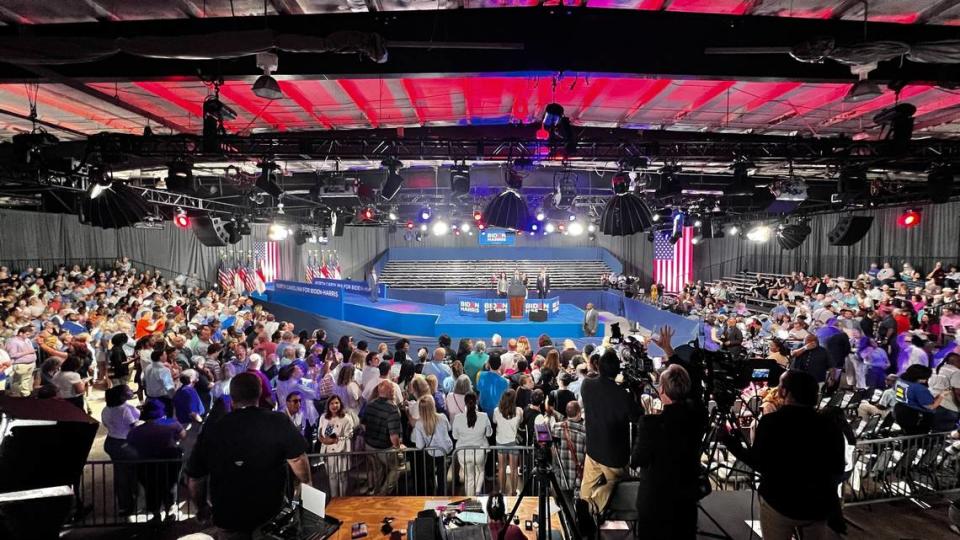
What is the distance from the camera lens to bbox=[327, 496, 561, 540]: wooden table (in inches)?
149

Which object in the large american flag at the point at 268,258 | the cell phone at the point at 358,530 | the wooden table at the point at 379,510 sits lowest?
the wooden table at the point at 379,510

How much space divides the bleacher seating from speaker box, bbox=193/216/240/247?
11077 mm

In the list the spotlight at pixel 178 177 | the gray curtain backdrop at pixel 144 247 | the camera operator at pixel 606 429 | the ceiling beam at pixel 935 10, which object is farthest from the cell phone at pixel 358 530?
the gray curtain backdrop at pixel 144 247

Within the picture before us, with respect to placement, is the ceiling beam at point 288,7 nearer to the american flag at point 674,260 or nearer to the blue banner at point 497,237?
the blue banner at point 497,237

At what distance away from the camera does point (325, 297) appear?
15742mm

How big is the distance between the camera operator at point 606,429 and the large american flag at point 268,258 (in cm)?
2457

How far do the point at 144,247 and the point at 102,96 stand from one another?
1636cm

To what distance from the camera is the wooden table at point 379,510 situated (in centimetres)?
378

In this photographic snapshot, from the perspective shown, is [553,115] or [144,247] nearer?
[553,115]

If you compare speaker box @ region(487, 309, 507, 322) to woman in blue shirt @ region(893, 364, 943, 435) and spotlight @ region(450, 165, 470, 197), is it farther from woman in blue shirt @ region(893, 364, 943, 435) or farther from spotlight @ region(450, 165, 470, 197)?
woman in blue shirt @ region(893, 364, 943, 435)

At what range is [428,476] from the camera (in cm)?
537

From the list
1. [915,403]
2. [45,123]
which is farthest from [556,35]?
[45,123]

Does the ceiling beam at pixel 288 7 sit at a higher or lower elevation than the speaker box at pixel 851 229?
higher

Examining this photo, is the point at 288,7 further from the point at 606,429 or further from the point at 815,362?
the point at 815,362
